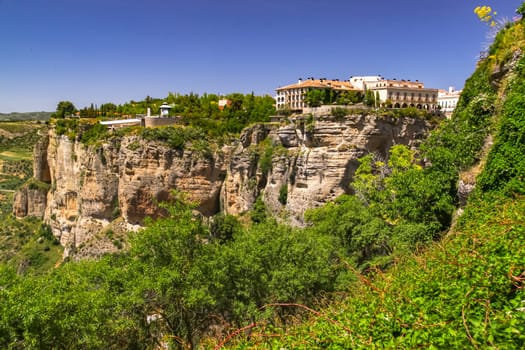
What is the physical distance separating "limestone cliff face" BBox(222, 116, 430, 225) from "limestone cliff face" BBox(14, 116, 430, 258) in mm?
76

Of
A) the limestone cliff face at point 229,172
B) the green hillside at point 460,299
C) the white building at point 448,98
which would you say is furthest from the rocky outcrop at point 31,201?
the white building at point 448,98

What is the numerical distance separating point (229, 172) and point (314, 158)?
8.91 metres

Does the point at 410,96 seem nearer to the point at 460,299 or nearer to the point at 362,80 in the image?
the point at 362,80

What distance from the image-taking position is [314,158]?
30766 millimetres

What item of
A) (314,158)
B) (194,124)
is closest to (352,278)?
(314,158)

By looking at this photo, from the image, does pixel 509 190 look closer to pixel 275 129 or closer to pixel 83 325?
pixel 83 325

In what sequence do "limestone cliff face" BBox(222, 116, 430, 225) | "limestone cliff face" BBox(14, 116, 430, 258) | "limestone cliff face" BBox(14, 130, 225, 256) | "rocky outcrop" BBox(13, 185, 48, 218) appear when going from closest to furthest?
"limestone cliff face" BBox(222, 116, 430, 225)
"limestone cliff face" BBox(14, 116, 430, 258)
"limestone cliff face" BBox(14, 130, 225, 256)
"rocky outcrop" BBox(13, 185, 48, 218)

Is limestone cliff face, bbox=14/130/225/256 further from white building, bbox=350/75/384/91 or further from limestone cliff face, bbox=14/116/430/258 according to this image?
white building, bbox=350/75/384/91

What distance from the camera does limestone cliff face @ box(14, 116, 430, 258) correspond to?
30359 mm

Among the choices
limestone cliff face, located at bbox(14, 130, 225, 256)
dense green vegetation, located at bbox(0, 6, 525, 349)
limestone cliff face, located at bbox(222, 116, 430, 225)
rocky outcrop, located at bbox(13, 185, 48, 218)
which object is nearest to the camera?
dense green vegetation, located at bbox(0, 6, 525, 349)

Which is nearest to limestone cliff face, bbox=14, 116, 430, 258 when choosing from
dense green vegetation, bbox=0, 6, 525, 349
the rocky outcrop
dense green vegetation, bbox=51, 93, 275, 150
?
dense green vegetation, bbox=51, 93, 275, 150

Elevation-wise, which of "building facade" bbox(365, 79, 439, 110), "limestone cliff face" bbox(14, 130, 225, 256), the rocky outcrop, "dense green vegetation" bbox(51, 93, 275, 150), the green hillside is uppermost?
"building facade" bbox(365, 79, 439, 110)

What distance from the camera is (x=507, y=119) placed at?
1039 centimetres

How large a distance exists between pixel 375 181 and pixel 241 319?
15.9 metres
